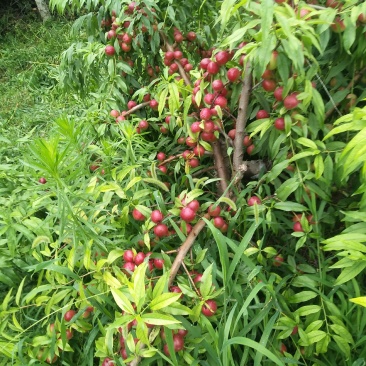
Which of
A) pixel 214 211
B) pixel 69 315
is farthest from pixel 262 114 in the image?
pixel 69 315

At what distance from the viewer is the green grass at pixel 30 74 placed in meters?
3.95

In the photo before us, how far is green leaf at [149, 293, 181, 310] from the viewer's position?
1.06 meters

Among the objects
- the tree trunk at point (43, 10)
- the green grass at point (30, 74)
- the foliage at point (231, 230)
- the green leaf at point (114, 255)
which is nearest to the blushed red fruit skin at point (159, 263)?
the foliage at point (231, 230)

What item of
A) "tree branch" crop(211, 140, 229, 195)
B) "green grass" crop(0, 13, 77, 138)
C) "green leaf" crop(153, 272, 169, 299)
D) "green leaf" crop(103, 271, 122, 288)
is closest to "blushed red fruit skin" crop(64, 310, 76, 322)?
"green leaf" crop(103, 271, 122, 288)

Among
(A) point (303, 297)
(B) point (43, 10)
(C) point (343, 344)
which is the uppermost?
(B) point (43, 10)

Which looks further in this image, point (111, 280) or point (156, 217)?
point (156, 217)

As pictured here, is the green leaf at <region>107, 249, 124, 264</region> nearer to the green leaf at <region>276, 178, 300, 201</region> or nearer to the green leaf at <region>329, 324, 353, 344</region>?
the green leaf at <region>276, 178, 300, 201</region>

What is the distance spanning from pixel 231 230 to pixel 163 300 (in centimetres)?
51

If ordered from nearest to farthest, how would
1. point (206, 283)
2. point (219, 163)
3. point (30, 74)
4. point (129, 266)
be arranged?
point (206, 283), point (129, 266), point (219, 163), point (30, 74)

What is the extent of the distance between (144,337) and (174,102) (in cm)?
100

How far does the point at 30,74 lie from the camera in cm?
536

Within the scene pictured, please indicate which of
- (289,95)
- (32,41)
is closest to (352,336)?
(289,95)

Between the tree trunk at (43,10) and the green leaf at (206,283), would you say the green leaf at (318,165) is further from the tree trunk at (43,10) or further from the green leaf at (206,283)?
the tree trunk at (43,10)

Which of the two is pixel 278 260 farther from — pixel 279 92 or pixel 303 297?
pixel 279 92
